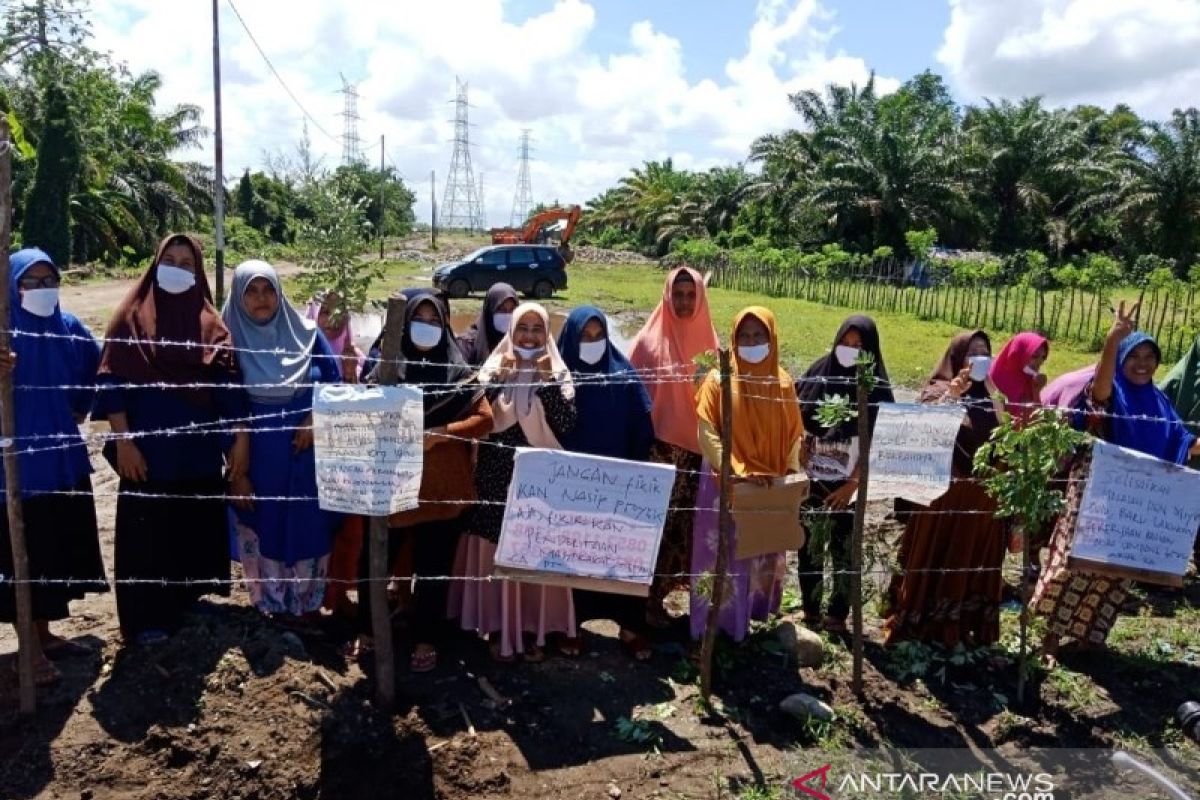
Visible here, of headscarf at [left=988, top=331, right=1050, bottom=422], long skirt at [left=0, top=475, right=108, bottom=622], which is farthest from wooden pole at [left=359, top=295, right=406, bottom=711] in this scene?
headscarf at [left=988, top=331, right=1050, bottom=422]

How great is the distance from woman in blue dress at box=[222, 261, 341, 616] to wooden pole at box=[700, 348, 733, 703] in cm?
173

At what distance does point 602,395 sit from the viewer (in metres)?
4.02

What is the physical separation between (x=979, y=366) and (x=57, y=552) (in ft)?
13.8

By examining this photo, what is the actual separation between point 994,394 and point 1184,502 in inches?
37.7

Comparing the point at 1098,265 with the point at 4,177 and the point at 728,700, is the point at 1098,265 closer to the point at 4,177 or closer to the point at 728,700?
the point at 728,700

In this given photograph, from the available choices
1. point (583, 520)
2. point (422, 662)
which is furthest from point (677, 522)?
point (422, 662)

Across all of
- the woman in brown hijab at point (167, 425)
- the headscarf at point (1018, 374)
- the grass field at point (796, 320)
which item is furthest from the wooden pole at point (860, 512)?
the grass field at point (796, 320)

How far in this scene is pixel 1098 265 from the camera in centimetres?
1717

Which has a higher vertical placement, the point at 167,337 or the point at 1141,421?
the point at 167,337

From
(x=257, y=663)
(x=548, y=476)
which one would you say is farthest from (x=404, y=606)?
(x=548, y=476)

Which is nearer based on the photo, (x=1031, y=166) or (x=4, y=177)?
(x=4, y=177)

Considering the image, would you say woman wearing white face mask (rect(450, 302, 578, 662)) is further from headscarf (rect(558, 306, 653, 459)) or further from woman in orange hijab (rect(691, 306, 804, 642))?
woman in orange hijab (rect(691, 306, 804, 642))

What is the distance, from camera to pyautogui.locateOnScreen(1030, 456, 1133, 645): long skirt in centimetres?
444

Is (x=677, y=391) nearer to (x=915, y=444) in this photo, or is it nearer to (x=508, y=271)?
(x=915, y=444)
